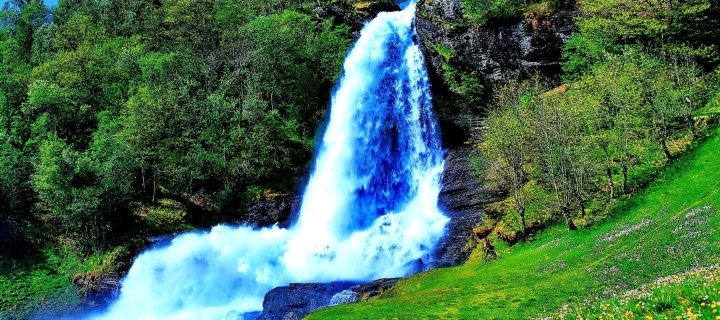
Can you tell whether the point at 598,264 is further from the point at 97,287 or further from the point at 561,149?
the point at 97,287

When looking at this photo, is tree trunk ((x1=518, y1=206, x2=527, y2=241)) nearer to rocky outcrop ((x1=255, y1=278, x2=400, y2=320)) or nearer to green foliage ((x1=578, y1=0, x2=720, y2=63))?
rocky outcrop ((x1=255, y1=278, x2=400, y2=320))

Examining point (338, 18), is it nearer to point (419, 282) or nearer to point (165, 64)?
point (165, 64)

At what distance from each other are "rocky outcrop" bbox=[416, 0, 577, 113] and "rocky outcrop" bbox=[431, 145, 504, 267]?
7.71 m

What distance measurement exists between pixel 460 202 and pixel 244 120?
26225 millimetres

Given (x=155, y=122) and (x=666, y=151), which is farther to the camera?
(x=155, y=122)

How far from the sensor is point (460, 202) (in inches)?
1810

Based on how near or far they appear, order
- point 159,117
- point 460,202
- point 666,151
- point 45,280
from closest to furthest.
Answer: point 666,151
point 45,280
point 460,202
point 159,117

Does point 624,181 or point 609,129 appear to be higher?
point 609,129

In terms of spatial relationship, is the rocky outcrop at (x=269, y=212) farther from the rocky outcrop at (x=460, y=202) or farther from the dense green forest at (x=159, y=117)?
the rocky outcrop at (x=460, y=202)

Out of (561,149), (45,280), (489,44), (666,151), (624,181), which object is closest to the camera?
(624,181)

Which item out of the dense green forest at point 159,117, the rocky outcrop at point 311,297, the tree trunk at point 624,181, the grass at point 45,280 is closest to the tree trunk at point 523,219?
the tree trunk at point 624,181

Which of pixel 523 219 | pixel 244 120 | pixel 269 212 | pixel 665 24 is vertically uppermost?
pixel 244 120

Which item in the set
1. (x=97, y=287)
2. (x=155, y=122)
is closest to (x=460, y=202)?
(x=155, y=122)

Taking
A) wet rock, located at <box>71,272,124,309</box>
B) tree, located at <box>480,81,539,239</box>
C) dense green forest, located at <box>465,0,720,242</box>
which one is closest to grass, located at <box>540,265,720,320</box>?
dense green forest, located at <box>465,0,720,242</box>
